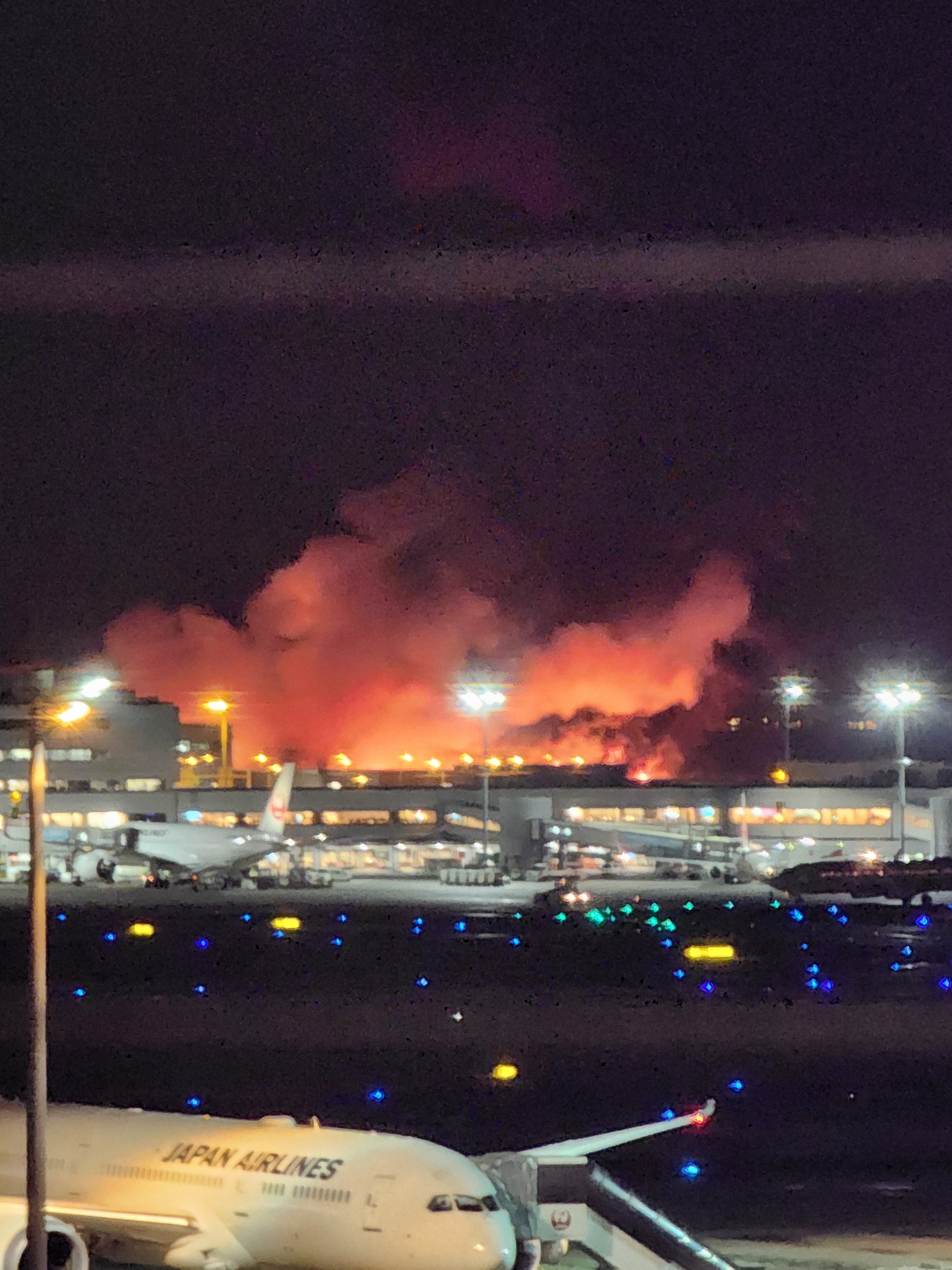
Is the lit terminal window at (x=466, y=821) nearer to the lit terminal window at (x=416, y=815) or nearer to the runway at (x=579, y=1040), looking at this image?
the lit terminal window at (x=416, y=815)

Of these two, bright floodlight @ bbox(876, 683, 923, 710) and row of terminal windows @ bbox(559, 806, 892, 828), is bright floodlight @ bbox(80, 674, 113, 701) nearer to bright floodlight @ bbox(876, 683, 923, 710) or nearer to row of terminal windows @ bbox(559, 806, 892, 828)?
bright floodlight @ bbox(876, 683, 923, 710)

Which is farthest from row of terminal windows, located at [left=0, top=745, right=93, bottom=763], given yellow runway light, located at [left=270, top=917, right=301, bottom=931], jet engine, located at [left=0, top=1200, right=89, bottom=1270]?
jet engine, located at [left=0, top=1200, right=89, bottom=1270]

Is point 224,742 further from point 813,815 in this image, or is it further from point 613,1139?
point 613,1139

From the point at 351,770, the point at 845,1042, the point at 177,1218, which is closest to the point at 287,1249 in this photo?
the point at 177,1218

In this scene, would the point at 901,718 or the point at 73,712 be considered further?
the point at 901,718

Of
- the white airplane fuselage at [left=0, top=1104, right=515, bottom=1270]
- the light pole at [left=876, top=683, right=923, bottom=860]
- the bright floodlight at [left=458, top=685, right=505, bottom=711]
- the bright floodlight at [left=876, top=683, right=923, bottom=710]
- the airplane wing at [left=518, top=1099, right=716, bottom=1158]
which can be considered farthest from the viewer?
the bright floodlight at [left=458, top=685, right=505, bottom=711]

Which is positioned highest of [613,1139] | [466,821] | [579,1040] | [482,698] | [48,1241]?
[482,698]

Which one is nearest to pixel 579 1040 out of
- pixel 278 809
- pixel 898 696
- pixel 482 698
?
pixel 278 809
